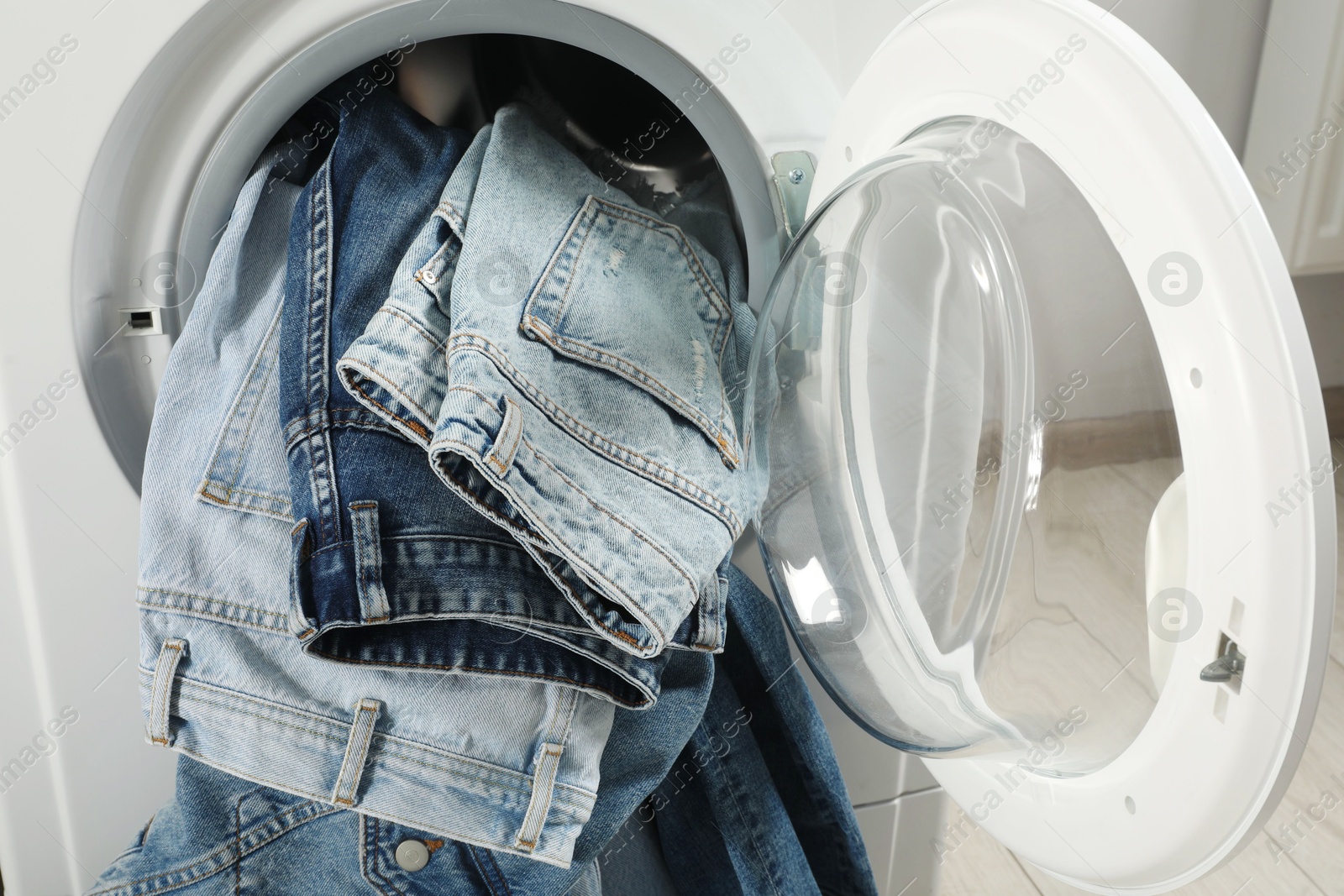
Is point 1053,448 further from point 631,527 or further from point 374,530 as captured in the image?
point 374,530

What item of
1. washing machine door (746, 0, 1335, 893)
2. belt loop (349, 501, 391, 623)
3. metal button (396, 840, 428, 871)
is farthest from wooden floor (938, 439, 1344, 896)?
belt loop (349, 501, 391, 623)

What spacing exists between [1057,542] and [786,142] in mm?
272

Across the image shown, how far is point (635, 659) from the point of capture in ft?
1.62

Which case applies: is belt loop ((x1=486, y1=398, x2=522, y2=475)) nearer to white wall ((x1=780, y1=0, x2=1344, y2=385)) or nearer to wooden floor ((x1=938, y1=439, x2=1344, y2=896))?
white wall ((x1=780, y1=0, x2=1344, y2=385))

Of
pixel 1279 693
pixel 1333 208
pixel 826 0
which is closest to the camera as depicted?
pixel 1279 693

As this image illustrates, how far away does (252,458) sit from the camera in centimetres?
51

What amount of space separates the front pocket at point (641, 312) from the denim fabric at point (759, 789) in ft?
0.54

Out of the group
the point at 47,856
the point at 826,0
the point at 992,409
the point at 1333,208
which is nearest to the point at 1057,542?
the point at 992,409

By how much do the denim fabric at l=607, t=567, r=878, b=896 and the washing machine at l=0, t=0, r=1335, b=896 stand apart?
4cm

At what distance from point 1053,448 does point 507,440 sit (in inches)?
9.3

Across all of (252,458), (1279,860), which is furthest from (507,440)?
(1279,860)

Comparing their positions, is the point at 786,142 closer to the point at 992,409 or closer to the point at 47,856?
the point at 992,409

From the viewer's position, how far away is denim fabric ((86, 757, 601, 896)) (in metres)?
0.53

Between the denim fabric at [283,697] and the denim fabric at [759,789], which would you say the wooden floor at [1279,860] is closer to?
the denim fabric at [759,789]
